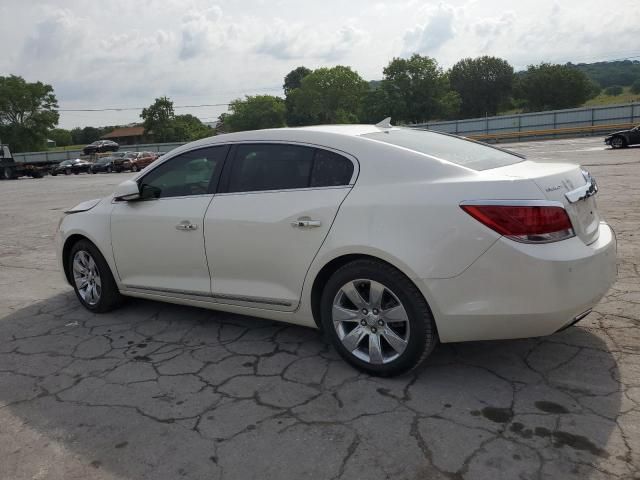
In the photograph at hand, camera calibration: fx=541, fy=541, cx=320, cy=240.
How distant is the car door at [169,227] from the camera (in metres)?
4.09

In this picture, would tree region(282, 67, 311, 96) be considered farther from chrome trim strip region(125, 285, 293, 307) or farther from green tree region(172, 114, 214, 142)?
chrome trim strip region(125, 285, 293, 307)

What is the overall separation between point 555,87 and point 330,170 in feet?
313

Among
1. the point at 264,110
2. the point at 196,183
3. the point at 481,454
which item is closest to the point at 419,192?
the point at 481,454

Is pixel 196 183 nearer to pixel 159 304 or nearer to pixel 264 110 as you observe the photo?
pixel 159 304

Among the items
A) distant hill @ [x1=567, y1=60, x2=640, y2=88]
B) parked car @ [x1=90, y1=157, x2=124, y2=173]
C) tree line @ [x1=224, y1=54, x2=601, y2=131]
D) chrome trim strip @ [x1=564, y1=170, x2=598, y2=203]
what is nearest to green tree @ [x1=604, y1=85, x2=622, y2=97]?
distant hill @ [x1=567, y1=60, x2=640, y2=88]

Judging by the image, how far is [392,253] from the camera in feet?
10.1

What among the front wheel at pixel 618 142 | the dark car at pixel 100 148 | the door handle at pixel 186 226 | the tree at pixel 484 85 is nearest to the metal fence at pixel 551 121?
the front wheel at pixel 618 142

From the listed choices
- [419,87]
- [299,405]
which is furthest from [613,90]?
[299,405]

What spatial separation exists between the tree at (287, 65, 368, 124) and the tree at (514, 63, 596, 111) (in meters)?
28.6

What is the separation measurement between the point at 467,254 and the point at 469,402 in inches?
33.3

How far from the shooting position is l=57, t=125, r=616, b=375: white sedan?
2.88 metres

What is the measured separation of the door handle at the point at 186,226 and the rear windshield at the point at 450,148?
1431 mm

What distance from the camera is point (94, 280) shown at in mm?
4969

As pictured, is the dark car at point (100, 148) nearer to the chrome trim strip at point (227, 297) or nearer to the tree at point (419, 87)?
the tree at point (419, 87)
